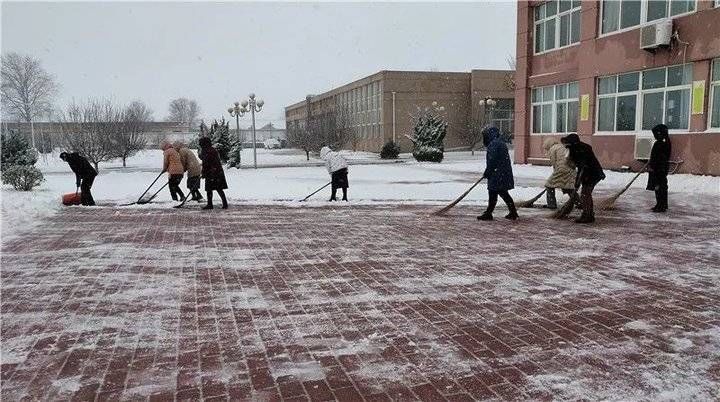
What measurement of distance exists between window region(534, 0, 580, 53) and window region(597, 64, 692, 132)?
3.03 metres

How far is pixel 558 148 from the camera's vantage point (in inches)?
411

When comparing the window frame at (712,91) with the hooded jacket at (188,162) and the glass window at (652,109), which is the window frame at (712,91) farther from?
the hooded jacket at (188,162)

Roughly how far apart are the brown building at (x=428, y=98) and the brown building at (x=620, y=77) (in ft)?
92.5

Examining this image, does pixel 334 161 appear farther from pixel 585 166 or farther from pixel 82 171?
pixel 585 166

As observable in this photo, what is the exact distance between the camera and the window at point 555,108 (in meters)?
22.2

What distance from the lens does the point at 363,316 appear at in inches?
169

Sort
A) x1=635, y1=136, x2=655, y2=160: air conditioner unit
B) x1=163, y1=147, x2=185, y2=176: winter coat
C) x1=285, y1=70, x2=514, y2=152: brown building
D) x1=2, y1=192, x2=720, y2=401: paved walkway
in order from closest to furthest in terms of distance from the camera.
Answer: x1=2, y1=192, x2=720, y2=401: paved walkway, x1=163, y1=147, x2=185, y2=176: winter coat, x1=635, y1=136, x2=655, y2=160: air conditioner unit, x1=285, y1=70, x2=514, y2=152: brown building

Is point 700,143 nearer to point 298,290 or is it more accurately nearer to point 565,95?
point 565,95

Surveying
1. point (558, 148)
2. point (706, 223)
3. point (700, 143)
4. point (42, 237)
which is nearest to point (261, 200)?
point (42, 237)

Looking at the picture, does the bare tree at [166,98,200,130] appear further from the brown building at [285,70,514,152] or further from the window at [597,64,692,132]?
the window at [597,64,692,132]

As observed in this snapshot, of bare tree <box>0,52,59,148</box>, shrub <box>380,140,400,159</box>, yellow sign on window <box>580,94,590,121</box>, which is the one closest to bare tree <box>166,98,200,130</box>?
bare tree <box>0,52,59,148</box>

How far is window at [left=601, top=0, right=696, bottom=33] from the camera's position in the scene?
55.6ft

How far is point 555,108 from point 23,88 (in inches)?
2363

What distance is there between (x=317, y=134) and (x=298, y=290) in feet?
139
